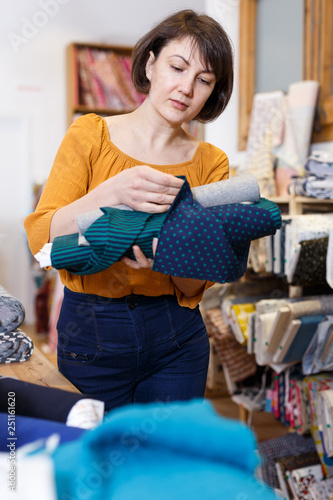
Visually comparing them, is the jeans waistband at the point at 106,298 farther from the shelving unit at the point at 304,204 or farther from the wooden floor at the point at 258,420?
the wooden floor at the point at 258,420

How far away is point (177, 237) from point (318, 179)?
1407 mm

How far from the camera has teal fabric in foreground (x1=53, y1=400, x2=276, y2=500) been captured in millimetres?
396

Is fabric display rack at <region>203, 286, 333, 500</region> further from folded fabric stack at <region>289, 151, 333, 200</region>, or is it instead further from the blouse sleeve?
the blouse sleeve

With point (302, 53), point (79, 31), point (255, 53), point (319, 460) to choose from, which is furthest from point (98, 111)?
point (319, 460)

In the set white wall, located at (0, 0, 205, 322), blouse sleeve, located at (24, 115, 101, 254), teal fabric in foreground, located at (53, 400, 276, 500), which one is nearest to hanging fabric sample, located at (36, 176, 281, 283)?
blouse sleeve, located at (24, 115, 101, 254)

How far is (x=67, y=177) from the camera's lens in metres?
1.00

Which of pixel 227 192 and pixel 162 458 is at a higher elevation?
pixel 227 192

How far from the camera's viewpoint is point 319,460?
83.6 inches

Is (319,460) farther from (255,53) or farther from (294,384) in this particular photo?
(255,53)

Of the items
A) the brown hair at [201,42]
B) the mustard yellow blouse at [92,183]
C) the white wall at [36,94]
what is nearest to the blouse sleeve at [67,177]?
the mustard yellow blouse at [92,183]

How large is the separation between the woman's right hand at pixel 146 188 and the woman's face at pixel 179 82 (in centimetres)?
27

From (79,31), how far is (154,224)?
13.7 ft

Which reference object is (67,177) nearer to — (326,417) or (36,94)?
(326,417)

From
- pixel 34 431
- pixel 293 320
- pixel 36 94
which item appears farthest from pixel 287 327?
pixel 36 94
